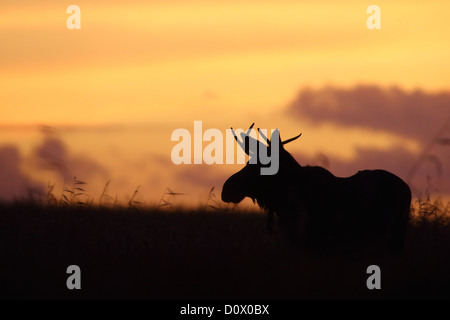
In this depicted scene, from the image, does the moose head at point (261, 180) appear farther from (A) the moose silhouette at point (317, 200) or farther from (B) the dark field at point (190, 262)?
(B) the dark field at point (190, 262)

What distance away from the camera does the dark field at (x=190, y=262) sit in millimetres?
9445

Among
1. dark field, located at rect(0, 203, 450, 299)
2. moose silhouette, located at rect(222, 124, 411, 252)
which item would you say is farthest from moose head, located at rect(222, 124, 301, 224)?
dark field, located at rect(0, 203, 450, 299)

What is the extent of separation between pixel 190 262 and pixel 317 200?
1.97 m

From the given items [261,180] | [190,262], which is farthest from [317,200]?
[190,262]

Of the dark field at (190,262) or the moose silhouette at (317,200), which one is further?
the moose silhouette at (317,200)

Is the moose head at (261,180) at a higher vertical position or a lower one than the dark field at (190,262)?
higher

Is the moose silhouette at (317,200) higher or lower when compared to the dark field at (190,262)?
higher

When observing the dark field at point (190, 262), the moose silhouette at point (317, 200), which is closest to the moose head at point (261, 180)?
the moose silhouette at point (317, 200)

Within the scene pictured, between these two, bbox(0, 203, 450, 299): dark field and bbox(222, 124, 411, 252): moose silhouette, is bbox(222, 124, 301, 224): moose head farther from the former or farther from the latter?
bbox(0, 203, 450, 299): dark field

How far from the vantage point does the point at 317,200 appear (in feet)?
36.3

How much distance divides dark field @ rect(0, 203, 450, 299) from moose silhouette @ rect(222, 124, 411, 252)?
28 cm

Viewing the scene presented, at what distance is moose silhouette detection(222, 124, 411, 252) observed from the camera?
1104 cm

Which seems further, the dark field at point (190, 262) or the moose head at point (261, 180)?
the moose head at point (261, 180)

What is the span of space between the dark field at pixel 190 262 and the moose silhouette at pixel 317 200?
0.28 m
